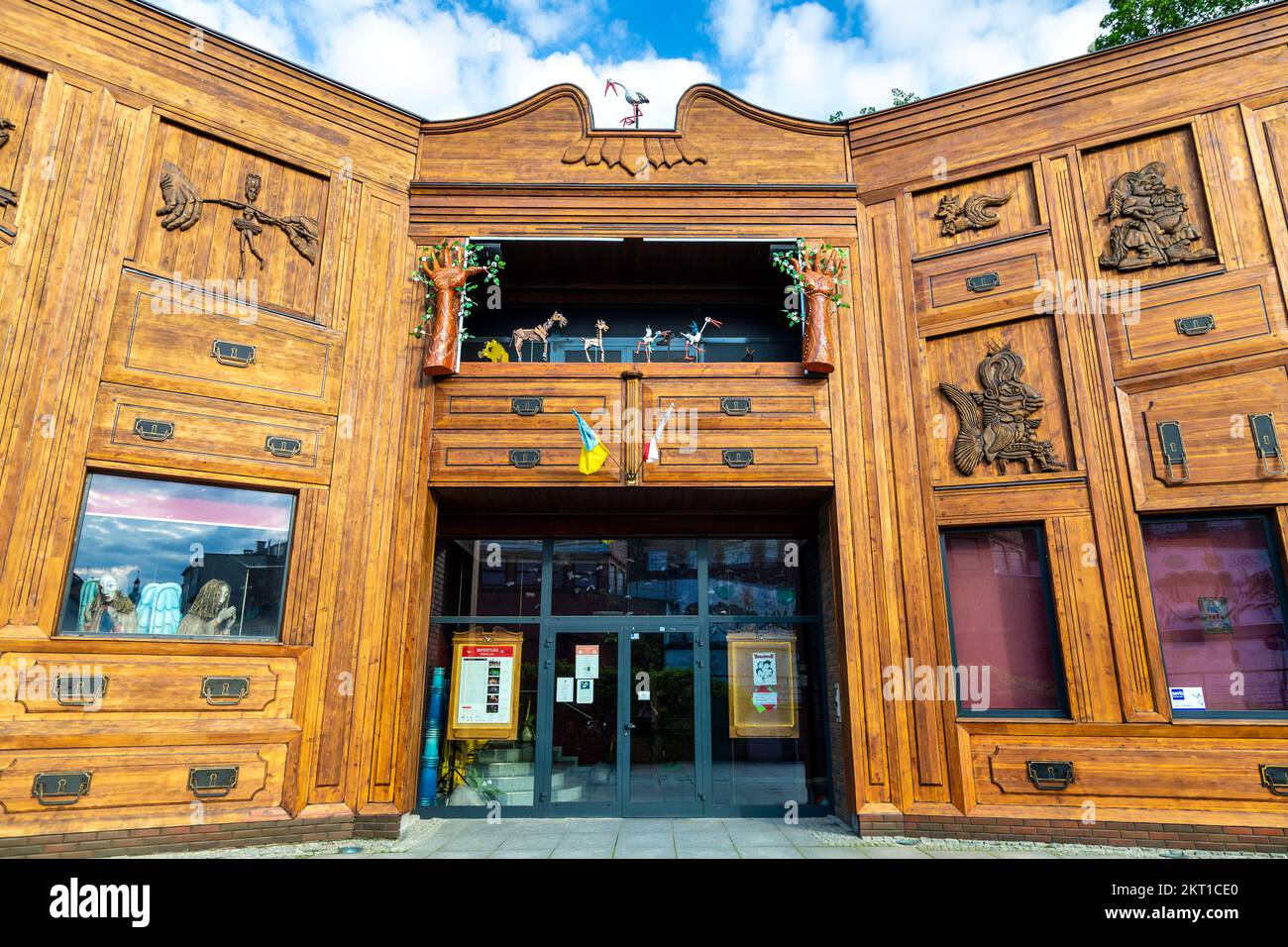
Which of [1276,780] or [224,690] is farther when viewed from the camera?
[224,690]

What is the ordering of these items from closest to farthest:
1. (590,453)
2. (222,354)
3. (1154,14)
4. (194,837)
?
(194,837) → (222,354) → (590,453) → (1154,14)

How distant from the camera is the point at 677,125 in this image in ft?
33.3

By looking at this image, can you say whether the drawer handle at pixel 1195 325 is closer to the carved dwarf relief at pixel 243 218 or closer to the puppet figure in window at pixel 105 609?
the carved dwarf relief at pixel 243 218

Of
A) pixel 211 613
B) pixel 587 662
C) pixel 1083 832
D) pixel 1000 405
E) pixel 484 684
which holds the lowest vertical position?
pixel 1083 832

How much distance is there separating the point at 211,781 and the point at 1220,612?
34.0ft

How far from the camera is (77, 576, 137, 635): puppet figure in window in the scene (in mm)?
7312

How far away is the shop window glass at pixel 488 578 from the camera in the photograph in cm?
980

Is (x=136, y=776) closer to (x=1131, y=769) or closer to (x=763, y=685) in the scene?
(x=763, y=685)

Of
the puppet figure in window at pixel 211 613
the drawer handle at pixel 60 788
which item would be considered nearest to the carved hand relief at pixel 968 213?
the puppet figure in window at pixel 211 613

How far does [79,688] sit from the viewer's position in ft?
23.2

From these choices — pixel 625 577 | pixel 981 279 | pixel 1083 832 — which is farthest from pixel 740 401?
pixel 1083 832

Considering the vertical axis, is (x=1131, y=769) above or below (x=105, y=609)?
below

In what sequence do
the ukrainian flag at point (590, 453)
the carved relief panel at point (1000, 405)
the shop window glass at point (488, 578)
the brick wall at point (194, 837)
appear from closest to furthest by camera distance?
1. the brick wall at point (194, 837)
2. the carved relief panel at point (1000, 405)
3. the ukrainian flag at point (590, 453)
4. the shop window glass at point (488, 578)

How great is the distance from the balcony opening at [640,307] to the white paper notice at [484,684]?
408 cm
